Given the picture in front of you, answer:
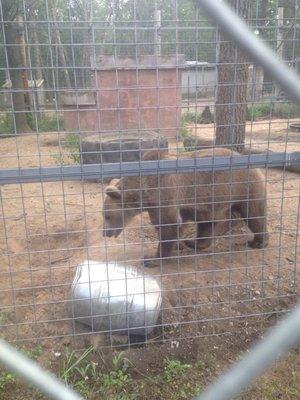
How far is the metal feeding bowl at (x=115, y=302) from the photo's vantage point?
10.5 feet

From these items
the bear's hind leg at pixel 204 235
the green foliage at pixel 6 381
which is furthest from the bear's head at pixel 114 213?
the green foliage at pixel 6 381

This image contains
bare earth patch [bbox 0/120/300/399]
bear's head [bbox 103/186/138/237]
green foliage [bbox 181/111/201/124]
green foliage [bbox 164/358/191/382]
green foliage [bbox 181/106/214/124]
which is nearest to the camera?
green foliage [bbox 181/111/201/124]

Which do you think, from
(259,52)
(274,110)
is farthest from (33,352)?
(274,110)

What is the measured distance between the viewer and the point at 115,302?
10.6 feet

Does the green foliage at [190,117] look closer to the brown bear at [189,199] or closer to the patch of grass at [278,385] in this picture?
the brown bear at [189,199]

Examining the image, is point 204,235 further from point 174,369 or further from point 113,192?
point 174,369

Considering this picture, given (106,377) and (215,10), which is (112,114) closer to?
(106,377)

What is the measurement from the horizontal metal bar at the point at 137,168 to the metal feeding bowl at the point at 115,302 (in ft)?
2.45

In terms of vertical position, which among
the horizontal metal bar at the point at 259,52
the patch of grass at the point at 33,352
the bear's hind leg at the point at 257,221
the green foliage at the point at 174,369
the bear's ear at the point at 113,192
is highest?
the horizontal metal bar at the point at 259,52

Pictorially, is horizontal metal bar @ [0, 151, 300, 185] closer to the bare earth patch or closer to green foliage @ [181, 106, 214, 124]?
the bare earth patch

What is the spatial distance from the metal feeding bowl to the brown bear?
2.49 feet

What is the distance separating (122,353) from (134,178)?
164 centimetres

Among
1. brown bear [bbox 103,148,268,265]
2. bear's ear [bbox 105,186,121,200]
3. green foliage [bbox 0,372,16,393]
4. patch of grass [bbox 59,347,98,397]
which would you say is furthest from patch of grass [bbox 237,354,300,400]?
bear's ear [bbox 105,186,121,200]

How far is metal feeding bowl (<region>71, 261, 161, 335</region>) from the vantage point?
3.21 metres
